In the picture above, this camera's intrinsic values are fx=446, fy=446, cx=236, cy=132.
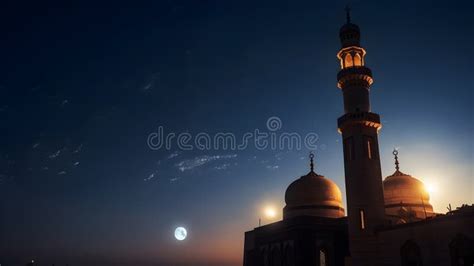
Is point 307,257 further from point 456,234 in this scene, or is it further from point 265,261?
point 456,234

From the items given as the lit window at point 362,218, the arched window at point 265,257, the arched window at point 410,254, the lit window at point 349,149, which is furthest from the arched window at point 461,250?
the arched window at point 265,257

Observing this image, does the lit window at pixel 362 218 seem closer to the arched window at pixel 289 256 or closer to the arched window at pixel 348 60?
the arched window at pixel 289 256

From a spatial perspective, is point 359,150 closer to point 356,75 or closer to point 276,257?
point 356,75

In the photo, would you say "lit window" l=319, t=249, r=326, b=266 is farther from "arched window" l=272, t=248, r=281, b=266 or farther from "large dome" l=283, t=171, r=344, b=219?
"large dome" l=283, t=171, r=344, b=219

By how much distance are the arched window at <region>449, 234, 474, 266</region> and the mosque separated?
0.05 metres

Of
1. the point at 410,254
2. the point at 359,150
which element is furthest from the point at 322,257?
the point at 410,254

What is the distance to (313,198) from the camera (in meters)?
44.6

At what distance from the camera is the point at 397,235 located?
29.9m

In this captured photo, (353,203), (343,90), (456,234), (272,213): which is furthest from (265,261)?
(456,234)

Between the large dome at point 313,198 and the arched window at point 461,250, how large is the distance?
1827cm

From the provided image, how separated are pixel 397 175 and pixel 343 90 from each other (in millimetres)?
15502

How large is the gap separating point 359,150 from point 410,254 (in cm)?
827

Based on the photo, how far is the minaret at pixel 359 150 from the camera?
32.0m

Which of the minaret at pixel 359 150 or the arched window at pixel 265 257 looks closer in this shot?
the minaret at pixel 359 150
